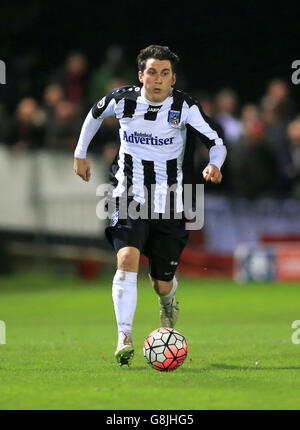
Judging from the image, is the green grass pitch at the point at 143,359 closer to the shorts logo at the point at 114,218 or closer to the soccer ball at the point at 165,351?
the soccer ball at the point at 165,351

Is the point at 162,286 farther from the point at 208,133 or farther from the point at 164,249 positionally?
the point at 208,133

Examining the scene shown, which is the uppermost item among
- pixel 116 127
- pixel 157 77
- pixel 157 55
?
pixel 116 127

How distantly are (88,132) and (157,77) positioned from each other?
86 centimetres

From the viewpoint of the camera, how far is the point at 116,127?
65.1 ft

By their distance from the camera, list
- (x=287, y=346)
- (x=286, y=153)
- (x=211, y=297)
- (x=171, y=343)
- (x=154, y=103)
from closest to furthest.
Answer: (x=171, y=343)
(x=154, y=103)
(x=287, y=346)
(x=211, y=297)
(x=286, y=153)

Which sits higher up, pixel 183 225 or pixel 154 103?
pixel 154 103

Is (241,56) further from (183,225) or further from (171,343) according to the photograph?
(171,343)

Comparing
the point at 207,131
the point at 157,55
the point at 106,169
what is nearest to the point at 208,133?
the point at 207,131

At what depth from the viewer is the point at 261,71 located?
2455 cm

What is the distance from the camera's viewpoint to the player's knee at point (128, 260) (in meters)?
8.20

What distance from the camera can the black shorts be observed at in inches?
334

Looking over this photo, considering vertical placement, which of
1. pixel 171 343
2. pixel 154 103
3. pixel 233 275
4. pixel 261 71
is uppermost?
pixel 261 71

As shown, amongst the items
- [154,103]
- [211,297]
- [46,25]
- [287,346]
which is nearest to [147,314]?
[211,297]

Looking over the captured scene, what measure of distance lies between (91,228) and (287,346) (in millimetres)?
11861
